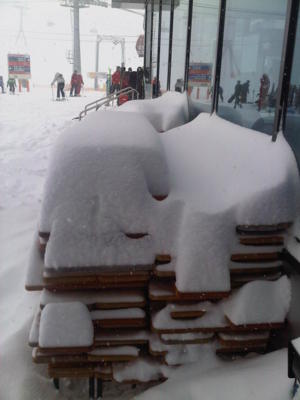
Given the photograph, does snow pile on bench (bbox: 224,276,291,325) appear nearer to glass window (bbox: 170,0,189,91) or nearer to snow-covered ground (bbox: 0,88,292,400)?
snow-covered ground (bbox: 0,88,292,400)

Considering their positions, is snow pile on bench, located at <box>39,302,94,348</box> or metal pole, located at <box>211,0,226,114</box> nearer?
snow pile on bench, located at <box>39,302,94,348</box>

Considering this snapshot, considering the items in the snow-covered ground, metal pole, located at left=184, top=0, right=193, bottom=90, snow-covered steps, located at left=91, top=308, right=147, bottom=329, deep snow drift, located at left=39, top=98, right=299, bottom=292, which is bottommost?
the snow-covered ground

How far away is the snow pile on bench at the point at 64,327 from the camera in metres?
2.25

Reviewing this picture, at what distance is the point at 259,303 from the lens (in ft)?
7.73

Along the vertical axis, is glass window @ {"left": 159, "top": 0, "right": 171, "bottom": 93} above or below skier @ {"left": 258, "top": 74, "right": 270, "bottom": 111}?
above

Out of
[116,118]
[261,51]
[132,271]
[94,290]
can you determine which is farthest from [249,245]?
[261,51]

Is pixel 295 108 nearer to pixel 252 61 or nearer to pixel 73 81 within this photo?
pixel 252 61

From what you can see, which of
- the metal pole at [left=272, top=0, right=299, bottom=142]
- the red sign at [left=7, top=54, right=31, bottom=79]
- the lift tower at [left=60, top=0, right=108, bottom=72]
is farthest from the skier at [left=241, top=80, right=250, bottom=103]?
the lift tower at [left=60, top=0, right=108, bottom=72]

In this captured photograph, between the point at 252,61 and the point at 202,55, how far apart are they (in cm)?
212

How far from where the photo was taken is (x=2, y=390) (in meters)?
2.59

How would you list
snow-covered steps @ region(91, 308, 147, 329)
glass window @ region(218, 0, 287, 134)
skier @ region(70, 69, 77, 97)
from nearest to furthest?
snow-covered steps @ region(91, 308, 147, 329) < glass window @ region(218, 0, 287, 134) < skier @ region(70, 69, 77, 97)

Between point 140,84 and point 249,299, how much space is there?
1173 cm

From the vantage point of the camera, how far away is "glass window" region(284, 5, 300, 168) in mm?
3062

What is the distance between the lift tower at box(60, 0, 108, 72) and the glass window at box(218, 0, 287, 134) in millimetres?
28422
